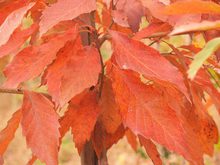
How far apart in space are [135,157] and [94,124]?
2311mm

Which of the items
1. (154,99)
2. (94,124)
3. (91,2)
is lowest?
(94,124)

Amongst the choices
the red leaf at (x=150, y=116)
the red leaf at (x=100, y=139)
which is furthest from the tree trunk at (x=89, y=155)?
the red leaf at (x=150, y=116)

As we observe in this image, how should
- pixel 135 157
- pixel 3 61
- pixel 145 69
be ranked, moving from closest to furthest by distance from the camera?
pixel 145 69 < pixel 3 61 < pixel 135 157

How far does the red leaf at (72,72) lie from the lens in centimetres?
74

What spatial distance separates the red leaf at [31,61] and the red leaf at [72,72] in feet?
0.08

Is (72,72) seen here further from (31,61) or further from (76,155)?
(76,155)

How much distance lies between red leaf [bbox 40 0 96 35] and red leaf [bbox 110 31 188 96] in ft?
0.22

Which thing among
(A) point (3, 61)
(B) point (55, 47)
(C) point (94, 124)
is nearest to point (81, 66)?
(B) point (55, 47)

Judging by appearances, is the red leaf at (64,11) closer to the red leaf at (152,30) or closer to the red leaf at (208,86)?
the red leaf at (152,30)

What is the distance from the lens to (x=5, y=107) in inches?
157

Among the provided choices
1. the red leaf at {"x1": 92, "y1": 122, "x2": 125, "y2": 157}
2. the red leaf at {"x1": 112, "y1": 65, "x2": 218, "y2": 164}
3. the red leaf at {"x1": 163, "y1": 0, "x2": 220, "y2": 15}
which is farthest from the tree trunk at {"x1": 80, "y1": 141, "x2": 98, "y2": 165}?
the red leaf at {"x1": 163, "y1": 0, "x2": 220, "y2": 15}

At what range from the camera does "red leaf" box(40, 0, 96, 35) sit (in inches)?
27.9

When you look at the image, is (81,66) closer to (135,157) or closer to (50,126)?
(50,126)

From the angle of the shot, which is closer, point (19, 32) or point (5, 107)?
point (19, 32)
